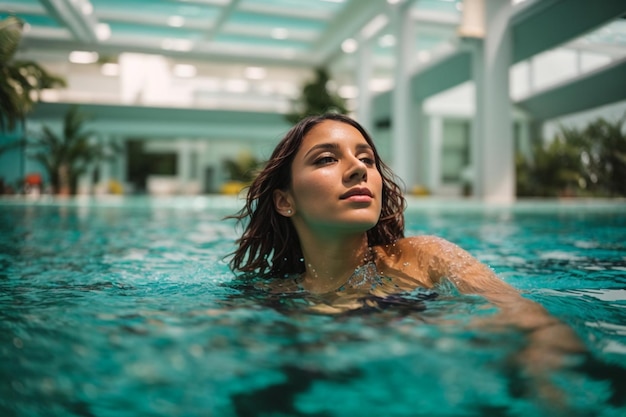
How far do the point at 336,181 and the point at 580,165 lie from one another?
15.3 meters

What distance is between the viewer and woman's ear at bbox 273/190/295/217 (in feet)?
7.65

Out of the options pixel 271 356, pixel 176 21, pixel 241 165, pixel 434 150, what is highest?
pixel 176 21

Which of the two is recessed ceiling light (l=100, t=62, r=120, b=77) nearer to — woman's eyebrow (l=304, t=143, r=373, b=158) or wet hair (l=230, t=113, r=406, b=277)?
wet hair (l=230, t=113, r=406, b=277)

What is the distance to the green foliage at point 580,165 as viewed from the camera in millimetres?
12719

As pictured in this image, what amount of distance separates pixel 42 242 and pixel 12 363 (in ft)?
15.1

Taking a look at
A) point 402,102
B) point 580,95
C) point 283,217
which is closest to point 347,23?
point 402,102

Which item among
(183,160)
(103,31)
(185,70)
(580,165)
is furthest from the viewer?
(185,70)

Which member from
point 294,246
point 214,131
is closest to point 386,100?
point 214,131

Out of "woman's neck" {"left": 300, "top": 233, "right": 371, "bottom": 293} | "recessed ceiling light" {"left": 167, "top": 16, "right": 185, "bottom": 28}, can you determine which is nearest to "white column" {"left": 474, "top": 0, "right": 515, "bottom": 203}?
"recessed ceiling light" {"left": 167, "top": 16, "right": 185, "bottom": 28}

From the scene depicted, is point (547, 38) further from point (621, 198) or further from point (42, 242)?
point (42, 242)

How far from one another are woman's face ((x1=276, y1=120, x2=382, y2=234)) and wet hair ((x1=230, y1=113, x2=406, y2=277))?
3.3 inches

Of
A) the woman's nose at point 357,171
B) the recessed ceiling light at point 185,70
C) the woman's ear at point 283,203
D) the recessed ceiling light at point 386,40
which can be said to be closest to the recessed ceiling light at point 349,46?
the recessed ceiling light at point 386,40

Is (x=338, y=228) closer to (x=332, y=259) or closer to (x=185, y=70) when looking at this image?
(x=332, y=259)

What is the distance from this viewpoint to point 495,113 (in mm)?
15273
